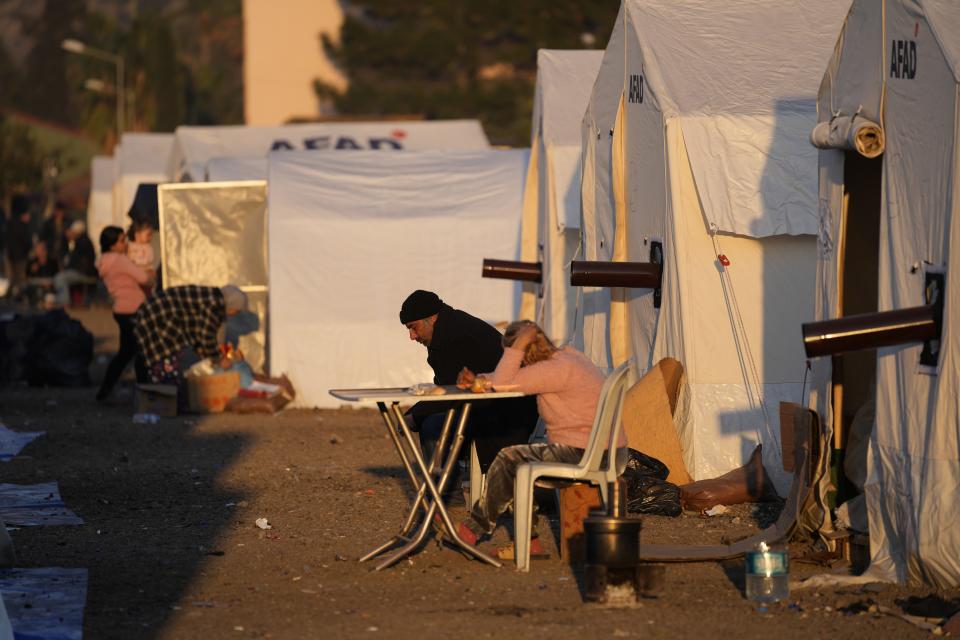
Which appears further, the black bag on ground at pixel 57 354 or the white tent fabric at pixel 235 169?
the white tent fabric at pixel 235 169

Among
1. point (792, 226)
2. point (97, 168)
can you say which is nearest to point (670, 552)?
point (792, 226)

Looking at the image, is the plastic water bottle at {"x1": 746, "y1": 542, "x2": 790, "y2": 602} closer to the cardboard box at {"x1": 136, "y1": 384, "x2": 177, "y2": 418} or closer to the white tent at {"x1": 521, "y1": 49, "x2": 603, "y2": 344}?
the white tent at {"x1": 521, "y1": 49, "x2": 603, "y2": 344}

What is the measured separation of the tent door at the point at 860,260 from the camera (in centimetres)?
845

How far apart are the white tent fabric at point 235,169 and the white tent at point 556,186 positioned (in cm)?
402

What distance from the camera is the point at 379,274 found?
15.8 meters

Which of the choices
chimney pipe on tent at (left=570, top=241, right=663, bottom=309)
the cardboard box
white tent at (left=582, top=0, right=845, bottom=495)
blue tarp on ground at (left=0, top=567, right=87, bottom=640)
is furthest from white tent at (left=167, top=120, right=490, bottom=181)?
blue tarp on ground at (left=0, top=567, right=87, bottom=640)

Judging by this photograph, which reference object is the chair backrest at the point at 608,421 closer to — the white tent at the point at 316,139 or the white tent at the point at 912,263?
the white tent at the point at 912,263

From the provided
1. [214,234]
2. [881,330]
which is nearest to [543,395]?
[881,330]

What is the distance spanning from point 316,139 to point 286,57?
93.8ft

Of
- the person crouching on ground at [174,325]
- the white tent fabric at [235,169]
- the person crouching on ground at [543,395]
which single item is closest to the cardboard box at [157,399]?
the person crouching on ground at [174,325]

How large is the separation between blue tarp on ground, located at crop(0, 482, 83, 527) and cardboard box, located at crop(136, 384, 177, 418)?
12.3ft

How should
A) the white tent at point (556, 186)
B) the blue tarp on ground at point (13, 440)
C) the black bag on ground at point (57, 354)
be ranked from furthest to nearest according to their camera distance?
the black bag on ground at point (57, 354) → the white tent at point (556, 186) → the blue tarp on ground at point (13, 440)

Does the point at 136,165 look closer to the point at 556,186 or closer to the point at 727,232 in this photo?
the point at 556,186

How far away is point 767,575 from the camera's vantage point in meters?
6.70
